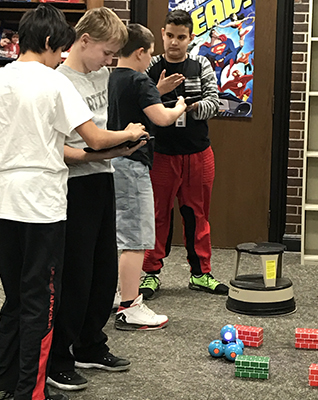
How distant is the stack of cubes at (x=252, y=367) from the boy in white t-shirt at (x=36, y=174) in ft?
2.76

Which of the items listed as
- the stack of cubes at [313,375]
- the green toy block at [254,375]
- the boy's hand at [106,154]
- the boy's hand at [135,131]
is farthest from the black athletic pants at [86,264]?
the stack of cubes at [313,375]

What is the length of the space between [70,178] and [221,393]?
998mm

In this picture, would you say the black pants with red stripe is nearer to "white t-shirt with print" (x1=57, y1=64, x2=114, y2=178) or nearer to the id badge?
"white t-shirt with print" (x1=57, y1=64, x2=114, y2=178)

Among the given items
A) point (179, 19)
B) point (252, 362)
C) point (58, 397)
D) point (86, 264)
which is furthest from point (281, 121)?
point (58, 397)

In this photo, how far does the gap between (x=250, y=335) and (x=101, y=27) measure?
1512 mm

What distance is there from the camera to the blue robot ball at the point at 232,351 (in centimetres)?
270

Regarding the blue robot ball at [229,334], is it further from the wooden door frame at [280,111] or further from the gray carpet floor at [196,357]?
the wooden door frame at [280,111]

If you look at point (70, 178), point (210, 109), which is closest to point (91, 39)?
point (70, 178)

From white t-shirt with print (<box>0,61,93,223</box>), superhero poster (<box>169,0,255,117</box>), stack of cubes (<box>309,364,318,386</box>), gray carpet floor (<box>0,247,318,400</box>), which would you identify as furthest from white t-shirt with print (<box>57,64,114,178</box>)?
superhero poster (<box>169,0,255,117</box>)

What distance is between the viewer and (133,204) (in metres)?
Answer: 3.05

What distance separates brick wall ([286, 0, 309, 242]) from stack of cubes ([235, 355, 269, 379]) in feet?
8.02

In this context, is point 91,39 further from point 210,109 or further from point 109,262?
point 210,109

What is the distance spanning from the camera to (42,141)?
78.4 inches

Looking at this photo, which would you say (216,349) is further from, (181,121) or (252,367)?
(181,121)
